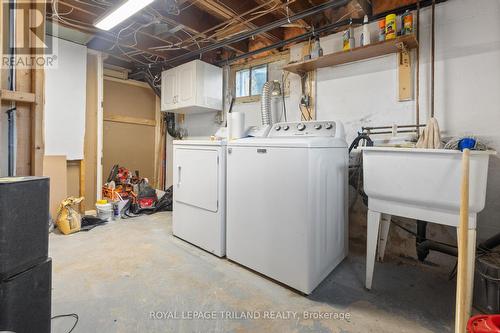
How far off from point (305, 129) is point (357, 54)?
859 millimetres

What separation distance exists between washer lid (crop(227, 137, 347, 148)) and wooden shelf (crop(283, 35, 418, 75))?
87 cm

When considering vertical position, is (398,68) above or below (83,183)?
above

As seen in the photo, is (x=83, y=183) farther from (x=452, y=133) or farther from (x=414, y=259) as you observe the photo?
(x=452, y=133)

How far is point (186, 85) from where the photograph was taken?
11.5 ft

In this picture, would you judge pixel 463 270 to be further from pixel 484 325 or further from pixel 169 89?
pixel 169 89

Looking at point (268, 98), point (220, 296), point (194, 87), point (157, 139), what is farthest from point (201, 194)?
point (157, 139)

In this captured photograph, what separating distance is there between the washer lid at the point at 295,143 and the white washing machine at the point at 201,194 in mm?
283

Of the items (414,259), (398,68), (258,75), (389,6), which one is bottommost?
(414,259)

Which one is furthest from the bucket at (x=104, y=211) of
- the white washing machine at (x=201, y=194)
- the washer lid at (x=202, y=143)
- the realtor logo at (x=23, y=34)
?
the realtor logo at (x=23, y=34)

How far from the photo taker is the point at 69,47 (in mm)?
3281

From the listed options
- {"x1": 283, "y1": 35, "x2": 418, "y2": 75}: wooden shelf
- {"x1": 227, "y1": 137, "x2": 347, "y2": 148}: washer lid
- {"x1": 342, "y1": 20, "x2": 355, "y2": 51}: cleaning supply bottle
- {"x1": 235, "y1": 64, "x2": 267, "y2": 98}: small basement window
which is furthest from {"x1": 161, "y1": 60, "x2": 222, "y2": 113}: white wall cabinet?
{"x1": 342, "y1": 20, "x2": 355, "y2": 51}: cleaning supply bottle

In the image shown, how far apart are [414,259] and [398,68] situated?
1747 millimetres

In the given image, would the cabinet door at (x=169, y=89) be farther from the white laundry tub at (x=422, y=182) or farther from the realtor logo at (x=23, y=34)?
the white laundry tub at (x=422, y=182)

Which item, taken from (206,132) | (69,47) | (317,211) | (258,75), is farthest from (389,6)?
(69,47)
